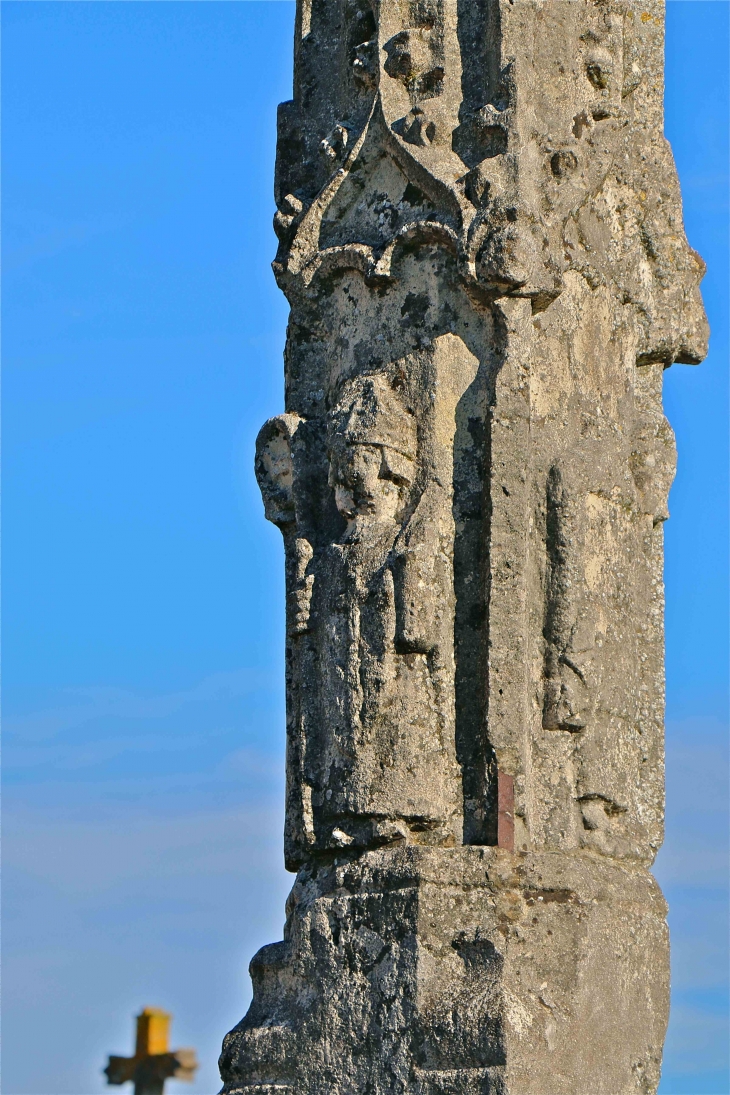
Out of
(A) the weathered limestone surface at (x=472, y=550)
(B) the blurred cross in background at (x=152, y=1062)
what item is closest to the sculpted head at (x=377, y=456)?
(A) the weathered limestone surface at (x=472, y=550)

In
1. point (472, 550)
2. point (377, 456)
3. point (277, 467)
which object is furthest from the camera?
point (277, 467)

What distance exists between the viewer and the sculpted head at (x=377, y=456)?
10.4 metres

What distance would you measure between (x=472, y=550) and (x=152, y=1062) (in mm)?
2693

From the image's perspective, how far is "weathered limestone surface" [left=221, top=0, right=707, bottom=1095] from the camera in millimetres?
9789

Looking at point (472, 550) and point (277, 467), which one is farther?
point (277, 467)

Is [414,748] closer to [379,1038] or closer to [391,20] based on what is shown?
[379,1038]

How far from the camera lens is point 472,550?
33.6 feet

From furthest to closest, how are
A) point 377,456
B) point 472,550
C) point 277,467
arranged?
point 277,467 < point 377,456 < point 472,550

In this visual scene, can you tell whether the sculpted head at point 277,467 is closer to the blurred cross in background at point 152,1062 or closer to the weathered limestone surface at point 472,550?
the weathered limestone surface at point 472,550

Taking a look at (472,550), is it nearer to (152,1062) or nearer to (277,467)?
(277,467)

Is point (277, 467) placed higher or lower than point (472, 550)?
higher

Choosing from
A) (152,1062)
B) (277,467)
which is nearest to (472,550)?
(277,467)

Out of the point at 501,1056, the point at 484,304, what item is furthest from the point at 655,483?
the point at 501,1056

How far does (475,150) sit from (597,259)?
0.77 meters
